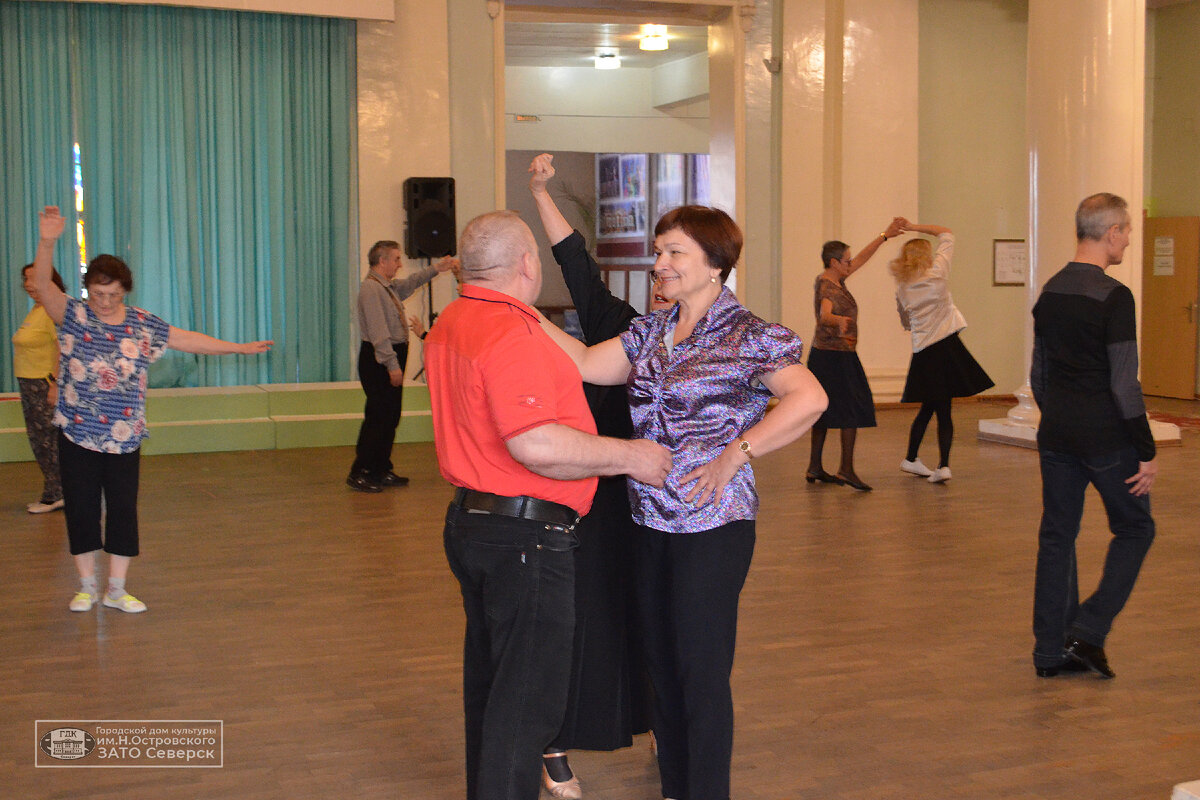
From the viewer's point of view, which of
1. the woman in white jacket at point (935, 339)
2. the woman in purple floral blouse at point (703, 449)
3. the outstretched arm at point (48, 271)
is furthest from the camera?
the woman in white jacket at point (935, 339)

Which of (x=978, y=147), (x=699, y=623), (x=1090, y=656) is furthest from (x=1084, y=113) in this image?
(x=699, y=623)

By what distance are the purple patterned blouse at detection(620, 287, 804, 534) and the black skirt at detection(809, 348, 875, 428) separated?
4504 millimetres

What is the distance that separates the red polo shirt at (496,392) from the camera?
7.41 ft

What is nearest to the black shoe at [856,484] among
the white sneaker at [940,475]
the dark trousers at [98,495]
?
the white sneaker at [940,475]

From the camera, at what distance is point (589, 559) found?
2.84 metres

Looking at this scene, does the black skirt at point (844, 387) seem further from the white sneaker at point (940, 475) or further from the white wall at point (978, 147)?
the white wall at point (978, 147)

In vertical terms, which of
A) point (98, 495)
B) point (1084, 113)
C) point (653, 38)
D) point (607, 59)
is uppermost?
point (607, 59)

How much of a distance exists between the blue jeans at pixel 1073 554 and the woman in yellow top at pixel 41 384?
195 inches

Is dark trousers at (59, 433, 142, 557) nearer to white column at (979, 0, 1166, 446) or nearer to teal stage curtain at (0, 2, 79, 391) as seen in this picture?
teal stage curtain at (0, 2, 79, 391)

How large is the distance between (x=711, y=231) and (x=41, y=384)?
16.8ft

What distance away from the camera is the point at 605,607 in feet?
9.39

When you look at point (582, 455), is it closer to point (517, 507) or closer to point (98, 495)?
point (517, 507)

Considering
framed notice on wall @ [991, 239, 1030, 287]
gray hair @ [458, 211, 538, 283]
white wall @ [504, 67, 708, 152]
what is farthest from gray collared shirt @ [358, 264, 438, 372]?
white wall @ [504, 67, 708, 152]

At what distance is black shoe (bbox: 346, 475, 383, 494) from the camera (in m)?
7.17
